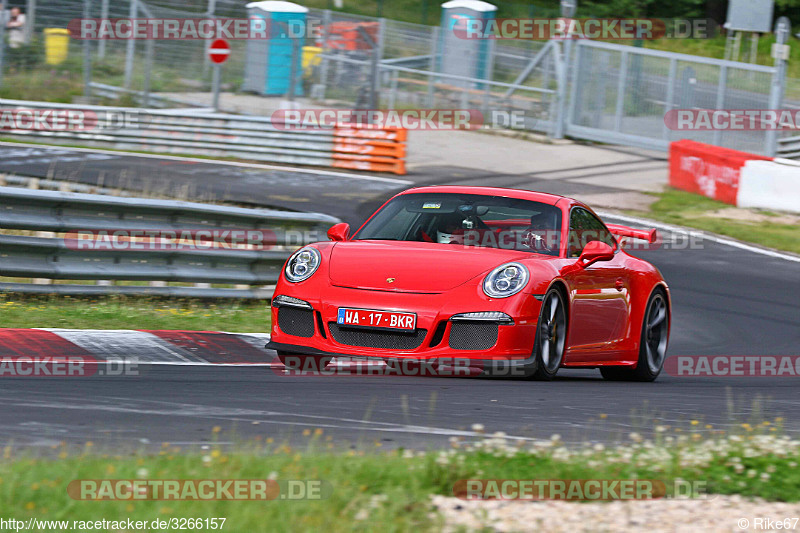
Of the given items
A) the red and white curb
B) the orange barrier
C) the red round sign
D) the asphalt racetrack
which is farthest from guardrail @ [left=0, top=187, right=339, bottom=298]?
the red round sign

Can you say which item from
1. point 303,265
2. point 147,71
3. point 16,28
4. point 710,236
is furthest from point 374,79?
point 303,265

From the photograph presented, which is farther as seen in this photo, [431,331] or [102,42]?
[102,42]

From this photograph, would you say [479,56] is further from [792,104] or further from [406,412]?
[406,412]

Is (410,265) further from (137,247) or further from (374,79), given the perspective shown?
(374,79)

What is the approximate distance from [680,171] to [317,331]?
612 inches

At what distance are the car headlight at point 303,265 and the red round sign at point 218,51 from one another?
686 inches

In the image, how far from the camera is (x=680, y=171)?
21.4 metres

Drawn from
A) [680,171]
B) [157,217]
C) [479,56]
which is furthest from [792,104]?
[157,217]

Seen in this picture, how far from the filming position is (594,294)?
8.05 meters

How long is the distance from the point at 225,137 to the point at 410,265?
16.4m

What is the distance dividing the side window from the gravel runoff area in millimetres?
3681

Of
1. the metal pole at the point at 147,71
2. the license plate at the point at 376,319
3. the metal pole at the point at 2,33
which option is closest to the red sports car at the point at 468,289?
the license plate at the point at 376,319

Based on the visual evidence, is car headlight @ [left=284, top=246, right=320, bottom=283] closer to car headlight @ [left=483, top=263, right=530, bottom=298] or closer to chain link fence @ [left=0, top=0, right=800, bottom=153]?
car headlight @ [left=483, top=263, right=530, bottom=298]

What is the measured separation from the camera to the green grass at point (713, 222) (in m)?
17.2
